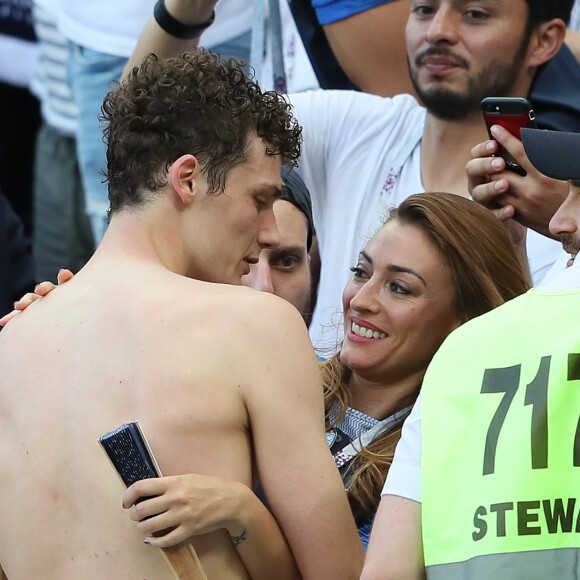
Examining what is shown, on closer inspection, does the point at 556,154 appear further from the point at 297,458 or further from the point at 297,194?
the point at 297,194

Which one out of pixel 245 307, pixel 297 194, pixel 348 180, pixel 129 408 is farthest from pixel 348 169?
pixel 129 408

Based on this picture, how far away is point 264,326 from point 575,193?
0.67 m

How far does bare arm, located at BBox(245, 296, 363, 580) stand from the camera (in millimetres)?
2551

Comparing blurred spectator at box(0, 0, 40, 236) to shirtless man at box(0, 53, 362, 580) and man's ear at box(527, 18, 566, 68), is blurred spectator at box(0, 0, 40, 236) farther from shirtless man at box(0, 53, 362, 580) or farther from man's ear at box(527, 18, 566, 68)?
shirtless man at box(0, 53, 362, 580)

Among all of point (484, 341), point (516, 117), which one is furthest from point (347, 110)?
point (484, 341)

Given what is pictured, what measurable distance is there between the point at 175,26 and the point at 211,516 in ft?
8.00

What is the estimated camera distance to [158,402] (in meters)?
2.50

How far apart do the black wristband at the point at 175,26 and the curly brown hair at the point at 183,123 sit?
157 centimetres

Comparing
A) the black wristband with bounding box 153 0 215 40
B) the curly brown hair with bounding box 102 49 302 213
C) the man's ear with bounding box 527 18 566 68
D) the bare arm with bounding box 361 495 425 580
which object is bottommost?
the bare arm with bounding box 361 495 425 580

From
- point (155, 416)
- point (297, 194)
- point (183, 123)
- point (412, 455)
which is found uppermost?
point (183, 123)

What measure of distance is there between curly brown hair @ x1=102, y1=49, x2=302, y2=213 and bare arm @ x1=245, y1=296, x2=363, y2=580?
423 mm

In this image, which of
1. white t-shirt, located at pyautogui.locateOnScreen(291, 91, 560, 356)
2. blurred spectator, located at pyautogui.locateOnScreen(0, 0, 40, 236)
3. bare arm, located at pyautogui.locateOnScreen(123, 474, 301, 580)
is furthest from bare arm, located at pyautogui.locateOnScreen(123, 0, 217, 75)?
bare arm, located at pyautogui.locateOnScreen(123, 474, 301, 580)

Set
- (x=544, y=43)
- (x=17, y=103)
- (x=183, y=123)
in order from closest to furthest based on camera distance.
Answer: (x=183, y=123)
(x=544, y=43)
(x=17, y=103)

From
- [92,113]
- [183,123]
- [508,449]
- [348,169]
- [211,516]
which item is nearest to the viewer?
[508,449]
